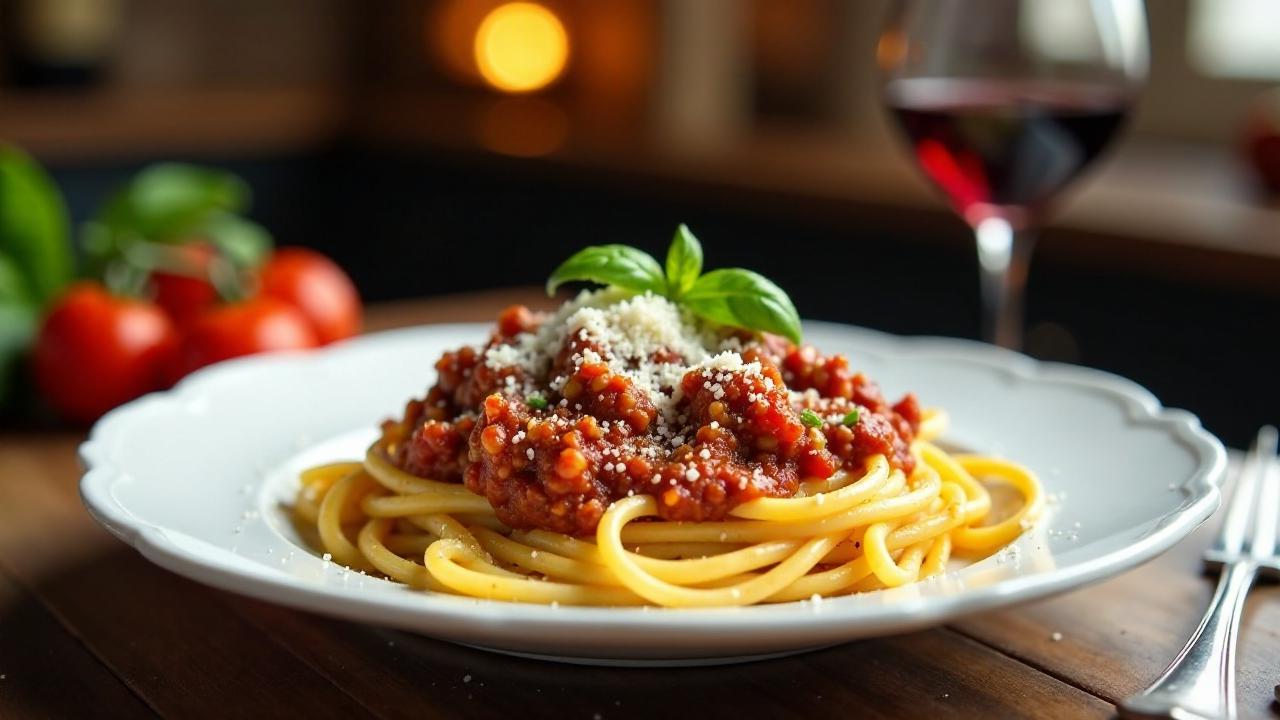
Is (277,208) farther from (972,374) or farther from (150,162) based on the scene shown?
(972,374)

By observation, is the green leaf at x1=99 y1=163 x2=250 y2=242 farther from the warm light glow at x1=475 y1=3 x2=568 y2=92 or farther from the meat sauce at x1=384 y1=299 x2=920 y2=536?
the warm light glow at x1=475 y1=3 x2=568 y2=92

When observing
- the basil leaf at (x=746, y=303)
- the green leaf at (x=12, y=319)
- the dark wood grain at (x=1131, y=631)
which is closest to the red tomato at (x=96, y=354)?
the green leaf at (x=12, y=319)

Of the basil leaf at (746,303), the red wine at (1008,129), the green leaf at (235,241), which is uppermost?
the red wine at (1008,129)

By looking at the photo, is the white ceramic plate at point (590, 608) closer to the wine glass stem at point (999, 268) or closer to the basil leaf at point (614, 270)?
the wine glass stem at point (999, 268)

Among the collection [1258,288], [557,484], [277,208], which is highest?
[557,484]

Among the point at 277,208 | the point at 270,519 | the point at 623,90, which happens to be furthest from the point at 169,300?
the point at 277,208

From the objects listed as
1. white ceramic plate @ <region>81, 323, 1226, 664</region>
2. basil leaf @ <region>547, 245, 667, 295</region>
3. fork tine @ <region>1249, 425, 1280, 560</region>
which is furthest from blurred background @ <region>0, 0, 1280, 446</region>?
basil leaf @ <region>547, 245, 667, 295</region>
